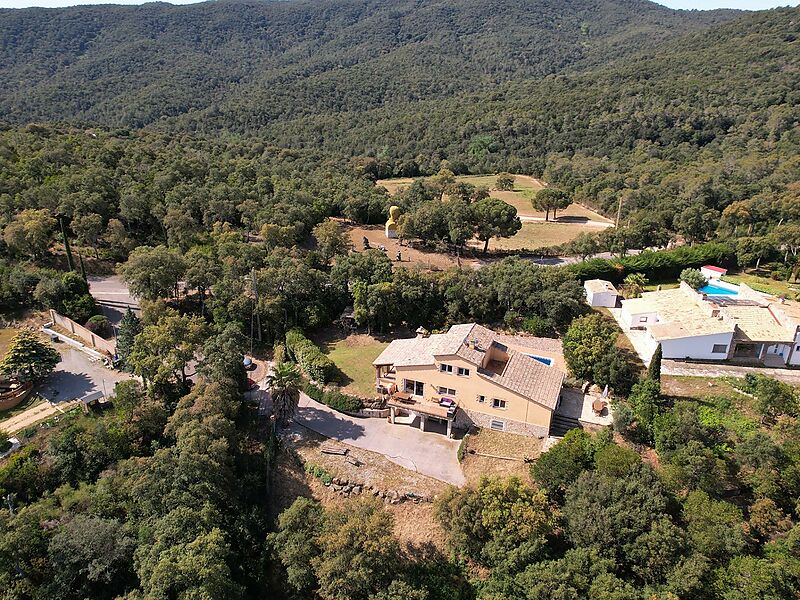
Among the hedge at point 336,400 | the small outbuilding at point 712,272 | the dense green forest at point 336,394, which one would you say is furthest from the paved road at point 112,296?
the small outbuilding at point 712,272

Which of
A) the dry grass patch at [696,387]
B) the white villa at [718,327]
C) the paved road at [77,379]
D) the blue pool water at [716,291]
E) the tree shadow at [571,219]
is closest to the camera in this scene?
the dry grass patch at [696,387]

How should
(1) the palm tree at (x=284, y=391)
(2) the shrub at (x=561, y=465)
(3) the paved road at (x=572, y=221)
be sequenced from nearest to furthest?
1. (2) the shrub at (x=561, y=465)
2. (1) the palm tree at (x=284, y=391)
3. (3) the paved road at (x=572, y=221)

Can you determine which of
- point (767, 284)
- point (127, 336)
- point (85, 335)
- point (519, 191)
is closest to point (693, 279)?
point (767, 284)

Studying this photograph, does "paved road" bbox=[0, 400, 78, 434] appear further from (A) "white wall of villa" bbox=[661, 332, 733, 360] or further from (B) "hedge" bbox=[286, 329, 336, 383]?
(A) "white wall of villa" bbox=[661, 332, 733, 360]

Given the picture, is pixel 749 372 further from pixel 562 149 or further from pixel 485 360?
pixel 562 149

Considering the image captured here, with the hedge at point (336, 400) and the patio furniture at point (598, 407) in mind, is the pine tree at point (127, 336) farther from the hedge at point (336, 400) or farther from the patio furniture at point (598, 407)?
the patio furniture at point (598, 407)

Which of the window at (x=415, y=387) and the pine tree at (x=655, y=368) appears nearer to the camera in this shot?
the pine tree at (x=655, y=368)
